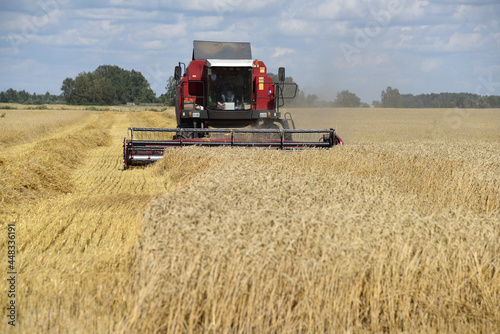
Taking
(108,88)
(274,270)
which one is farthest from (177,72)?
(108,88)

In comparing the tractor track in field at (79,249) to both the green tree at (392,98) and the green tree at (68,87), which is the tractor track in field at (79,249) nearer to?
the green tree at (392,98)

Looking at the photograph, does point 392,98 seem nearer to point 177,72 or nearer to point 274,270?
point 177,72

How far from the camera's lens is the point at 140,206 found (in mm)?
7164

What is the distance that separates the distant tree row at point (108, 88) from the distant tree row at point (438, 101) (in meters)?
52.0

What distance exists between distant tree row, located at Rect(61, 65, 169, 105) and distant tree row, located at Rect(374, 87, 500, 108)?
171 ft

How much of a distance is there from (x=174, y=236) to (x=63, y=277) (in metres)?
1.28

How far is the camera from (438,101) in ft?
322

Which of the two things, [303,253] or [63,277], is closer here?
[303,253]

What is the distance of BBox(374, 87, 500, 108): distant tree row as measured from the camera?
3457 inches

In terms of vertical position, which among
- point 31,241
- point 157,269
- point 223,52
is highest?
point 223,52

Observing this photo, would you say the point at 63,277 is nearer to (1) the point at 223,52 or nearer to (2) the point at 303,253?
(2) the point at 303,253

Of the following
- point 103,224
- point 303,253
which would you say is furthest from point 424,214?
point 103,224

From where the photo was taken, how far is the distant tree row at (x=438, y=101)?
8781 centimetres

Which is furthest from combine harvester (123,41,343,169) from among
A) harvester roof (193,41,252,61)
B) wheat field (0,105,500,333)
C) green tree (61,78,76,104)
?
green tree (61,78,76,104)
